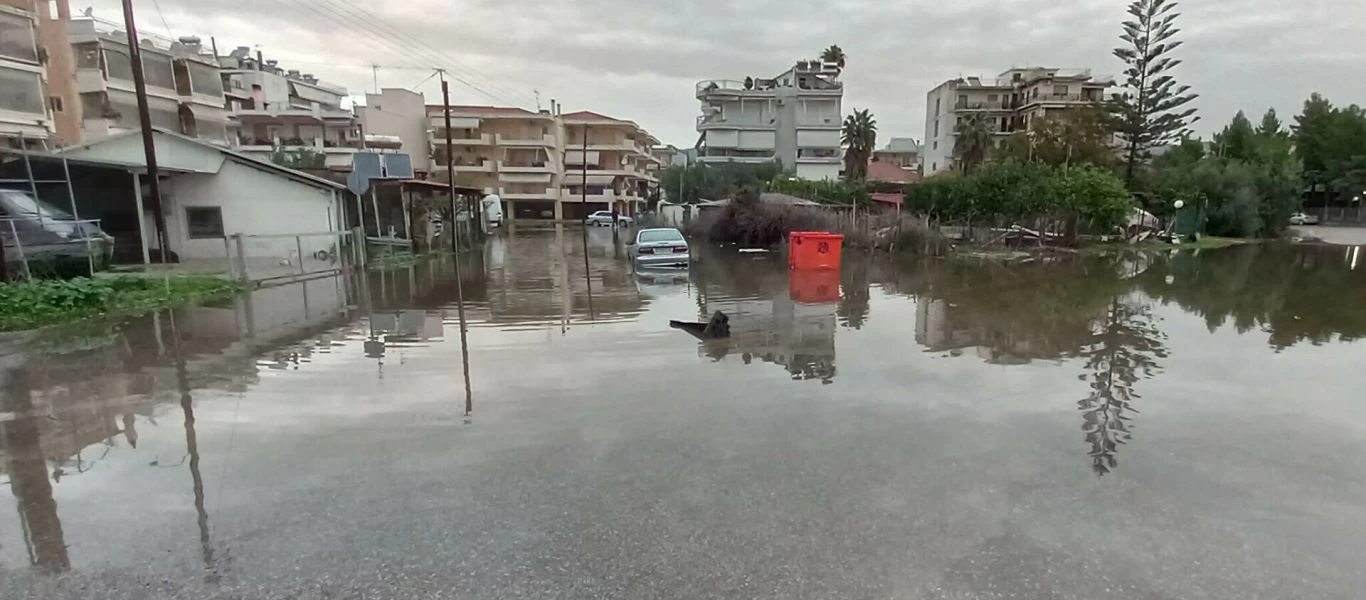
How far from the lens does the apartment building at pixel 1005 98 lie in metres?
71.6

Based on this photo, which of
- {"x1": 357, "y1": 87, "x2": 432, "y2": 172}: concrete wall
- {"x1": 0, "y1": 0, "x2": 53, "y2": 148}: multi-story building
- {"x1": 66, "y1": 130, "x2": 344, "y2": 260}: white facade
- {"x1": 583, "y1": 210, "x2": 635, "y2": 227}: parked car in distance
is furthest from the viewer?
{"x1": 357, "y1": 87, "x2": 432, "y2": 172}: concrete wall

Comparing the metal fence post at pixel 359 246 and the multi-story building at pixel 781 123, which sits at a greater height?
the multi-story building at pixel 781 123

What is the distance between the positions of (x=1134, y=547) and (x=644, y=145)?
8073 cm

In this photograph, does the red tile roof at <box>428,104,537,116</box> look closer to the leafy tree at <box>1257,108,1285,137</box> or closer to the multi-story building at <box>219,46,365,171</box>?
the multi-story building at <box>219,46,365,171</box>

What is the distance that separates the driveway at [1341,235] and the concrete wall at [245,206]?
49894mm

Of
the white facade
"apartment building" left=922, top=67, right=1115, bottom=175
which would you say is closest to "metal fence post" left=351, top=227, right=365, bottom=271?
the white facade

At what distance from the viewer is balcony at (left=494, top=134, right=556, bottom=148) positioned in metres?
70.5

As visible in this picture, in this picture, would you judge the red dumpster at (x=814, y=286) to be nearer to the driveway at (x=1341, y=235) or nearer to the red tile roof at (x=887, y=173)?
the driveway at (x=1341, y=235)

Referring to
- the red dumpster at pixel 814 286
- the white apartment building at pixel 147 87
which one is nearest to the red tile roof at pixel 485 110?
the white apartment building at pixel 147 87

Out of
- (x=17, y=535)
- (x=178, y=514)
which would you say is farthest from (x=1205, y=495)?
(x=17, y=535)

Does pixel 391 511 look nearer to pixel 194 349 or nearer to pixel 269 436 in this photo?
pixel 269 436

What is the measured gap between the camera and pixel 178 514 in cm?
482

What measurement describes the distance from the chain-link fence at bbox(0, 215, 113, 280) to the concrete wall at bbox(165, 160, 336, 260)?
3687mm

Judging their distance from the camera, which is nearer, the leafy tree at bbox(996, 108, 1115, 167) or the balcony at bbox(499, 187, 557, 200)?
the leafy tree at bbox(996, 108, 1115, 167)
